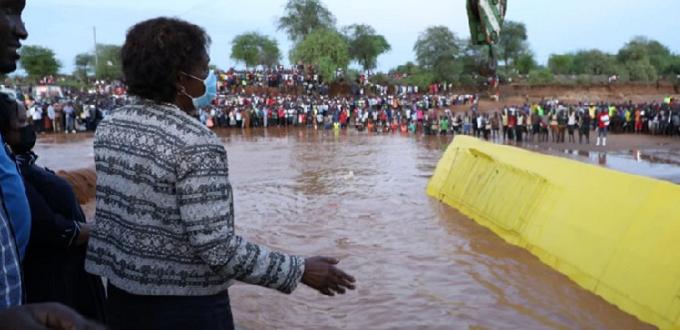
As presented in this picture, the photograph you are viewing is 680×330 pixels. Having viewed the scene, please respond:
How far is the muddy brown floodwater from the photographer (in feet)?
15.9

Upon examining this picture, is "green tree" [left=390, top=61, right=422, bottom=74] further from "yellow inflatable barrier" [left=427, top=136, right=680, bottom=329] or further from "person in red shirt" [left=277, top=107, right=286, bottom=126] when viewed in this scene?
"yellow inflatable barrier" [left=427, top=136, right=680, bottom=329]

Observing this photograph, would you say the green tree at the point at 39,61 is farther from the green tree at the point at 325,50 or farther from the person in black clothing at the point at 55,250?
the person in black clothing at the point at 55,250

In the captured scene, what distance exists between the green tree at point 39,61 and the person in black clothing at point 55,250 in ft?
202

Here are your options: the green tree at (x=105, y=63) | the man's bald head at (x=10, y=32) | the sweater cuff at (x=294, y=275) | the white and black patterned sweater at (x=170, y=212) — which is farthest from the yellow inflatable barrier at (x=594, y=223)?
the green tree at (x=105, y=63)

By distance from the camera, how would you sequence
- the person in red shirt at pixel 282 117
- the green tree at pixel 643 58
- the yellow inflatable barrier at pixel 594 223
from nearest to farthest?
the yellow inflatable barrier at pixel 594 223 < the person in red shirt at pixel 282 117 < the green tree at pixel 643 58

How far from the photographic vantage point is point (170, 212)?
211 centimetres

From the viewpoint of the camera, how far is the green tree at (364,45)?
2472 inches

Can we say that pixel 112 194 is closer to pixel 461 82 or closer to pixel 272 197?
pixel 272 197

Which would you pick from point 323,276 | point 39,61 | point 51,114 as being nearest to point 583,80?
point 51,114

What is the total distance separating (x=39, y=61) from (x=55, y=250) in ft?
210

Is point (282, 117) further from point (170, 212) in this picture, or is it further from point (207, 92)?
point (170, 212)

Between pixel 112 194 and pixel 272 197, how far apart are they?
8.78m

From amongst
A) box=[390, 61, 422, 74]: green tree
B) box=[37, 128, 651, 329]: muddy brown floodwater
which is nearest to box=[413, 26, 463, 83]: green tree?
box=[390, 61, 422, 74]: green tree

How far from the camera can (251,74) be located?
5038cm
